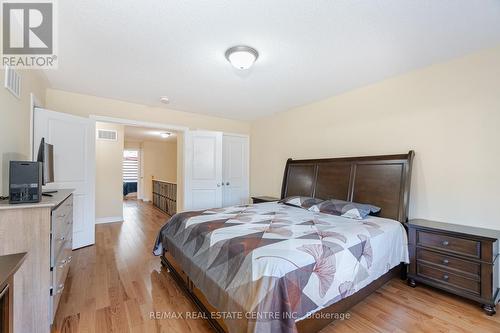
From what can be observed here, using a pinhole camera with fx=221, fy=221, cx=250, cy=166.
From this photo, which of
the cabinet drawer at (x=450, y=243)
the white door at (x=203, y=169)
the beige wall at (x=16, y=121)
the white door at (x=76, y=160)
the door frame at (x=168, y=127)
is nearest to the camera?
the beige wall at (x=16, y=121)

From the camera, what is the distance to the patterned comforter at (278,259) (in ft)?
4.31

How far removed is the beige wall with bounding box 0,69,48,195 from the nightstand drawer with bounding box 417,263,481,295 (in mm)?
4010

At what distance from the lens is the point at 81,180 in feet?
11.2

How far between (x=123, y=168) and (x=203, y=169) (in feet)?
8.62

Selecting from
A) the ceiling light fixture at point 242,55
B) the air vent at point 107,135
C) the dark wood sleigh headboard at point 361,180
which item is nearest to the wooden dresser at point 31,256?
the ceiling light fixture at point 242,55

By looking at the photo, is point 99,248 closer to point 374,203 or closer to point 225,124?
point 225,124

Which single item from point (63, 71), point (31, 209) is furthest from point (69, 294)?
point (63, 71)

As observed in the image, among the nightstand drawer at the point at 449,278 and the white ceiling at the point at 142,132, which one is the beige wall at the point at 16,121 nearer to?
the white ceiling at the point at 142,132

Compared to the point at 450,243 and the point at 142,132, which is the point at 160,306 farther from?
the point at 142,132

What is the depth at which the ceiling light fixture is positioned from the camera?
7.18ft

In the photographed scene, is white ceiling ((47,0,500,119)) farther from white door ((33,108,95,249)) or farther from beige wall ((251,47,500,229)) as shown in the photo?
white door ((33,108,95,249))

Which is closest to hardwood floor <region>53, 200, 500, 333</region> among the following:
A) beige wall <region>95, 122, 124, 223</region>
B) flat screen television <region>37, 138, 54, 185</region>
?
flat screen television <region>37, 138, 54, 185</region>

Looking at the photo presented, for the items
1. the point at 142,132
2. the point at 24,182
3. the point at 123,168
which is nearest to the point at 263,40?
the point at 24,182

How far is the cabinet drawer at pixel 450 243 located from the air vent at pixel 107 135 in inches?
239
